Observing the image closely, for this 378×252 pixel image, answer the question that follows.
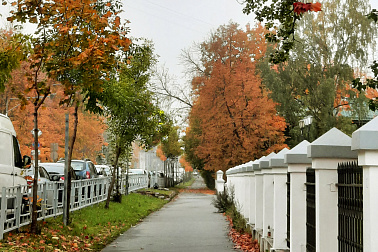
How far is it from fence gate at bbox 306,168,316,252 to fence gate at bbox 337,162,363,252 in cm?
120

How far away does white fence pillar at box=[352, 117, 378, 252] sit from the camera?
4410mm

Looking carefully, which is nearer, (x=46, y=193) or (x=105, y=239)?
(x=105, y=239)

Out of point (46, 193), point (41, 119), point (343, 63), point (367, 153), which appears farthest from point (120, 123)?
point (343, 63)

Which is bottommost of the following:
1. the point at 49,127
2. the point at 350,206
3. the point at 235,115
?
the point at 350,206

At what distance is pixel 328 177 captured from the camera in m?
6.20

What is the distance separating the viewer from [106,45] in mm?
12242

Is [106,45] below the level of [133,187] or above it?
above

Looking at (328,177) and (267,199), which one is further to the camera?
(267,199)

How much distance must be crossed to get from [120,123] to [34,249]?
12948 mm

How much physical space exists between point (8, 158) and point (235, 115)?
30.4 m

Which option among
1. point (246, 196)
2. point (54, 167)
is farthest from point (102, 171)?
point (246, 196)

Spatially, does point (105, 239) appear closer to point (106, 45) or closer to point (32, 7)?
point (106, 45)

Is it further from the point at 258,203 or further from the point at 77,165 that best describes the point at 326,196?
the point at 77,165

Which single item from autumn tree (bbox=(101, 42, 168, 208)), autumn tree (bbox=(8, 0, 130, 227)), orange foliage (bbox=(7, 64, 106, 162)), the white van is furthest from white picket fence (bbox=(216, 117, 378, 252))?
orange foliage (bbox=(7, 64, 106, 162))
